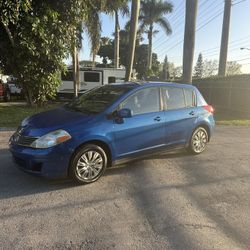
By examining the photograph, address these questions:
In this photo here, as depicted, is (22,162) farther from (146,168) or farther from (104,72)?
(104,72)

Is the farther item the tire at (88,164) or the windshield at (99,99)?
the windshield at (99,99)

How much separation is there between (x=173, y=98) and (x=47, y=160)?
308cm

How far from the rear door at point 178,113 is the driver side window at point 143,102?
26 cm

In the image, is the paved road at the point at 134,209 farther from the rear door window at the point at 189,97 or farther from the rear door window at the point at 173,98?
the rear door window at the point at 189,97

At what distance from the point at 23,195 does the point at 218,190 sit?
3060mm

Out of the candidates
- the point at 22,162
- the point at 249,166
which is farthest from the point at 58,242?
the point at 249,166

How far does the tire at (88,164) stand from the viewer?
509 cm

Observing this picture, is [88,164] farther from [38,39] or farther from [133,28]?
[133,28]

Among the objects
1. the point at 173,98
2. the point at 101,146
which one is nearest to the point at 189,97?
the point at 173,98

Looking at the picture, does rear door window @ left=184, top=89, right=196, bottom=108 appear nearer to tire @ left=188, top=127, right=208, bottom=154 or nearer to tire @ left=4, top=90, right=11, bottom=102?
tire @ left=188, top=127, right=208, bottom=154

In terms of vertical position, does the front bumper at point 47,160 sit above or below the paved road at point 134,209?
above

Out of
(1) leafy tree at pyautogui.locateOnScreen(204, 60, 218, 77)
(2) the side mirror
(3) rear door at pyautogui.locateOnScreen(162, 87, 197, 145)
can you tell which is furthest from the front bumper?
(1) leafy tree at pyautogui.locateOnScreen(204, 60, 218, 77)

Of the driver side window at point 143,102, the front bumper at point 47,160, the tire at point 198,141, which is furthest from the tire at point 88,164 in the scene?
the tire at point 198,141

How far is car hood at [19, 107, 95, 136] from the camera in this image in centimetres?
505
